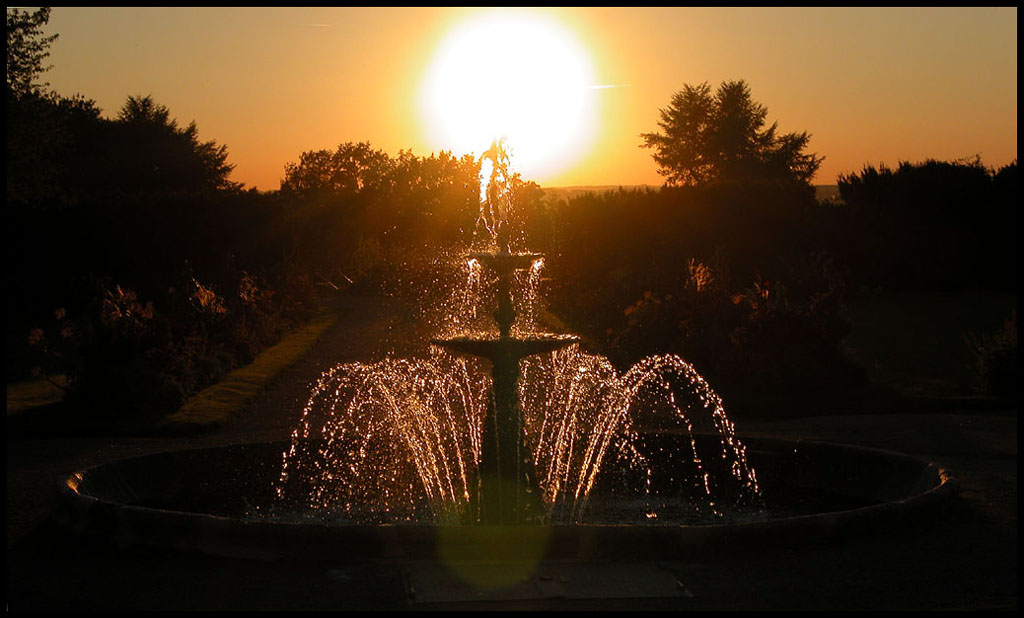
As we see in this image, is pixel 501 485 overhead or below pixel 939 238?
below

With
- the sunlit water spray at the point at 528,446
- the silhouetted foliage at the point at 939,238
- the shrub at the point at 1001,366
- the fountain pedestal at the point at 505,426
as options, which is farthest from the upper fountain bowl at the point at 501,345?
the silhouetted foliage at the point at 939,238

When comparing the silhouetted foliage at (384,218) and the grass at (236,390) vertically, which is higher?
the silhouetted foliage at (384,218)

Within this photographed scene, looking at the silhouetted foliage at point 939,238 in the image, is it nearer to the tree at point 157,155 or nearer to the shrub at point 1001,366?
the shrub at point 1001,366

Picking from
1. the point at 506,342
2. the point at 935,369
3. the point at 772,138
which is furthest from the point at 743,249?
the point at 772,138

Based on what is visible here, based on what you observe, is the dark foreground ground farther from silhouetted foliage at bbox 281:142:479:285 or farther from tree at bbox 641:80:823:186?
tree at bbox 641:80:823:186

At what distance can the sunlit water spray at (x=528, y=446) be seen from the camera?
9.54 m

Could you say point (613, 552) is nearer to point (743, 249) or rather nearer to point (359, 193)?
point (743, 249)

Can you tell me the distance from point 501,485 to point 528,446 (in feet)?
2.37

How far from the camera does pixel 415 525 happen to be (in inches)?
285

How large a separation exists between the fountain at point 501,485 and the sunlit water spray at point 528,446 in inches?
1.2

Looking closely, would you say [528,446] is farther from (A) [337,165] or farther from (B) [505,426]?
(A) [337,165]

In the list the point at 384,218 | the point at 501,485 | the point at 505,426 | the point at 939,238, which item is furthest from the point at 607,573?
the point at 384,218

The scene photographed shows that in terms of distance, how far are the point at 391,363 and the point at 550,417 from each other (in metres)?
5.08

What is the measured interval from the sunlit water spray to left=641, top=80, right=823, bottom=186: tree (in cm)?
5349
